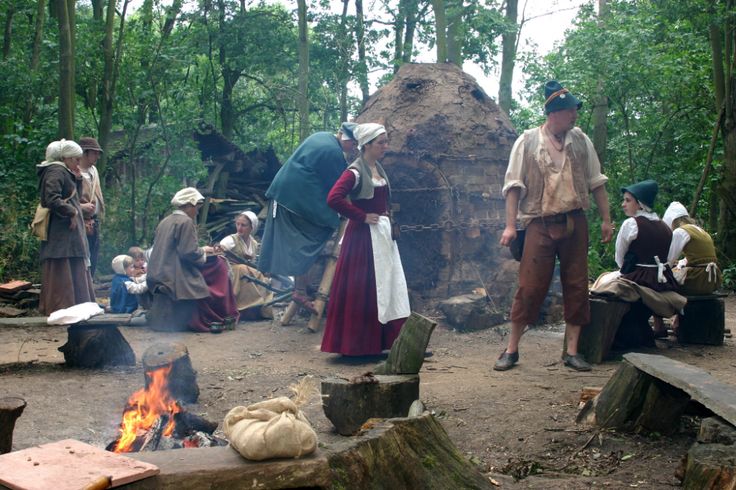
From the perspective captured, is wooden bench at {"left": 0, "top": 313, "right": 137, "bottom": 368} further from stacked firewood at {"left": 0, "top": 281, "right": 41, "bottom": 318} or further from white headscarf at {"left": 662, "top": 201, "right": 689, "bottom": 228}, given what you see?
white headscarf at {"left": 662, "top": 201, "right": 689, "bottom": 228}

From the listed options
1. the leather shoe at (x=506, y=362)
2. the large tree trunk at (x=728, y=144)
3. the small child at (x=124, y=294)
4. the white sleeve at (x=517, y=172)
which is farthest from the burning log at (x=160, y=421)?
the large tree trunk at (x=728, y=144)

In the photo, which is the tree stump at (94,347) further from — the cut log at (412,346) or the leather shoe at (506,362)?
the leather shoe at (506,362)

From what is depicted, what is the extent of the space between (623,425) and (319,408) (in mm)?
2078

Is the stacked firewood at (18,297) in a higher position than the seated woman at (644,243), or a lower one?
lower

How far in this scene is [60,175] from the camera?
25.3ft

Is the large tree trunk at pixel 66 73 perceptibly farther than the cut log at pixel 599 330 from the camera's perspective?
Yes

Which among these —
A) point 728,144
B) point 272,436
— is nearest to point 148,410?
point 272,436

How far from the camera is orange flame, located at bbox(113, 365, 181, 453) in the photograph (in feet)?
13.5

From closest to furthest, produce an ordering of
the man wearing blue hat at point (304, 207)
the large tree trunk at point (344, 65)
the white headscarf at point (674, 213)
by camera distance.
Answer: the white headscarf at point (674, 213), the man wearing blue hat at point (304, 207), the large tree trunk at point (344, 65)

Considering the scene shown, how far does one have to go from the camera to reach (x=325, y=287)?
8.87 meters

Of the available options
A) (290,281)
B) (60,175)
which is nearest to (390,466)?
(60,175)

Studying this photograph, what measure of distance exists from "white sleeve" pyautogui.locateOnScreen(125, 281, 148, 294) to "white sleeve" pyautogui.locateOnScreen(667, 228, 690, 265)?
233 inches

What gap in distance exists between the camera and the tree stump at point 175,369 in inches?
212

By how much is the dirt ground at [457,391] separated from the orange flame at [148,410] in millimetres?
227
